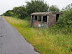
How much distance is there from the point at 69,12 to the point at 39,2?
1609 cm

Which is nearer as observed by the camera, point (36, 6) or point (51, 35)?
point (51, 35)

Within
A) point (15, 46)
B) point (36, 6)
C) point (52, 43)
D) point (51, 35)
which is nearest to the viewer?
point (15, 46)

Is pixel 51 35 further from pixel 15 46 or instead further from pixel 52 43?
pixel 15 46

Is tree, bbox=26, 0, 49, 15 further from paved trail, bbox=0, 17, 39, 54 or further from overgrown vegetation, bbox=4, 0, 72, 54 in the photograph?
paved trail, bbox=0, 17, 39, 54

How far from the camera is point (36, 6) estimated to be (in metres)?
25.3

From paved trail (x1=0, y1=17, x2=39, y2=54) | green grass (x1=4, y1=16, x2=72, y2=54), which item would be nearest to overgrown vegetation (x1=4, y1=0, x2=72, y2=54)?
green grass (x1=4, y1=16, x2=72, y2=54)

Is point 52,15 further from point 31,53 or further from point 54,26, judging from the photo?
point 31,53

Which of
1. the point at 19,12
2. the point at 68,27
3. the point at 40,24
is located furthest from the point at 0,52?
the point at 19,12

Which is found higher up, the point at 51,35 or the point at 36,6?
the point at 36,6

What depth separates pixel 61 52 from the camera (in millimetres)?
5031

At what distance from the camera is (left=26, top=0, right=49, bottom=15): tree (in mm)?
25125

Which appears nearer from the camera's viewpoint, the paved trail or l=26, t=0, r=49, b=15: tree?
the paved trail

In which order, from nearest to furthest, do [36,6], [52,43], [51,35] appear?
[52,43] < [51,35] < [36,6]

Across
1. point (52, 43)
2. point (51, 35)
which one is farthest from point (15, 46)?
point (51, 35)
